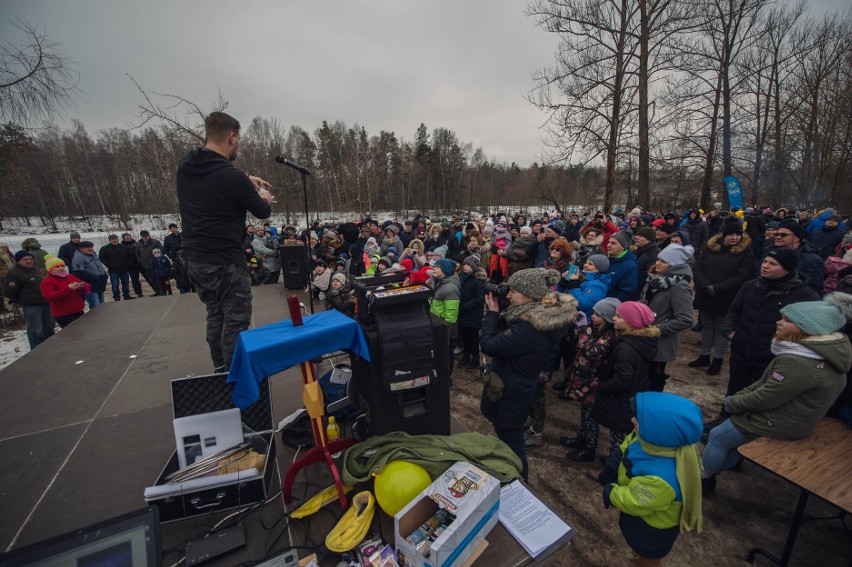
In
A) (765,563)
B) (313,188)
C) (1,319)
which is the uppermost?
(313,188)

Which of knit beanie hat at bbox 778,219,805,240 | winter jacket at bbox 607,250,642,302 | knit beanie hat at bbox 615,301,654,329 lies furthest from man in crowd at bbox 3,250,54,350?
knit beanie hat at bbox 778,219,805,240

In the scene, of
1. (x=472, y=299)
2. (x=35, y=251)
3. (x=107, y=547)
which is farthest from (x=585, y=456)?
(x=35, y=251)

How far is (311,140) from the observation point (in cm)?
3859

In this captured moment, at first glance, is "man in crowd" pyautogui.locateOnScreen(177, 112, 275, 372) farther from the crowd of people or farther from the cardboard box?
the crowd of people

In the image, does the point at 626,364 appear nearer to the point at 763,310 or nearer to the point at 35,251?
the point at 763,310

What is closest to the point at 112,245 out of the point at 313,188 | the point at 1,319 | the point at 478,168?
the point at 1,319

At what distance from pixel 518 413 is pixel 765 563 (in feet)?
6.22

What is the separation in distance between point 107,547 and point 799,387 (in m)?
3.86

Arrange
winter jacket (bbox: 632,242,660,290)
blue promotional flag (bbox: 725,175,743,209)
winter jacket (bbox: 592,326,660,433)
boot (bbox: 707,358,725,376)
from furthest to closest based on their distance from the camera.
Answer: blue promotional flag (bbox: 725,175,743,209) < winter jacket (bbox: 632,242,660,290) < boot (bbox: 707,358,725,376) < winter jacket (bbox: 592,326,660,433)

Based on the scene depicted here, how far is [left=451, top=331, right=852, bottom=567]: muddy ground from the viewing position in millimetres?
2387

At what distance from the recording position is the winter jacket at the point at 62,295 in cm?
555

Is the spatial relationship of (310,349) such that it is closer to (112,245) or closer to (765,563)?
(765,563)

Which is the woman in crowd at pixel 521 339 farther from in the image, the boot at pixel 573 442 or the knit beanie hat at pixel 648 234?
the knit beanie hat at pixel 648 234

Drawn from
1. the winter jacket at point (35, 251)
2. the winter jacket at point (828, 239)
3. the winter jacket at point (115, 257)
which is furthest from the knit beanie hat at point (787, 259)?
the winter jacket at point (115, 257)
